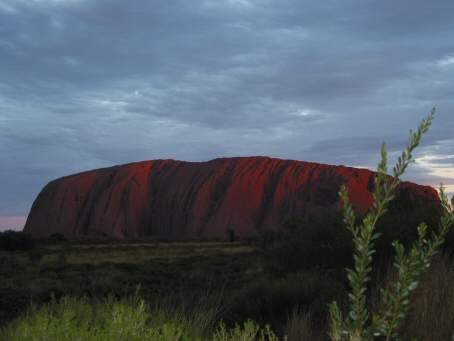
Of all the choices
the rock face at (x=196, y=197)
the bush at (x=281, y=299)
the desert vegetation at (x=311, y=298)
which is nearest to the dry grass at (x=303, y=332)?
the desert vegetation at (x=311, y=298)

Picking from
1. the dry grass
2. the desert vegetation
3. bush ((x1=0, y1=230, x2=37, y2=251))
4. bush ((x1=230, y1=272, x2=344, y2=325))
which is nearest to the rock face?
bush ((x1=0, y1=230, x2=37, y2=251))

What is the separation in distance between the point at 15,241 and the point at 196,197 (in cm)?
2999

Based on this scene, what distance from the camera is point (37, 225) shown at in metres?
67.5

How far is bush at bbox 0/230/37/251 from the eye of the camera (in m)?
37.2

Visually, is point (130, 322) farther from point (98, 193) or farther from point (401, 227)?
point (98, 193)

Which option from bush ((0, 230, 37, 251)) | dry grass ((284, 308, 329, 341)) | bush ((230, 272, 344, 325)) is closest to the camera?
dry grass ((284, 308, 329, 341))

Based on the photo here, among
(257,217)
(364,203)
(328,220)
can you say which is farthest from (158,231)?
(328,220)

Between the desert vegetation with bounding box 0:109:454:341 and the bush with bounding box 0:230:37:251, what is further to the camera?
the bush with bounding box 0:230:37:251

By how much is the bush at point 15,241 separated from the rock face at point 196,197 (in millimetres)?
24342

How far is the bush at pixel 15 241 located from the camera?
37250 millimetres

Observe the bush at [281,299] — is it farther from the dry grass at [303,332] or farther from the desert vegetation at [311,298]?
the dry grass at [303,332]

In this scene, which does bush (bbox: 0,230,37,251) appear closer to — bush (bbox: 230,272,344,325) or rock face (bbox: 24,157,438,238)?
rock face (bbox: 24,157,438,238)

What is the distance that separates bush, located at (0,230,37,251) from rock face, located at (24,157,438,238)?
24342 mm

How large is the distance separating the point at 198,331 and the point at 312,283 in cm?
271
